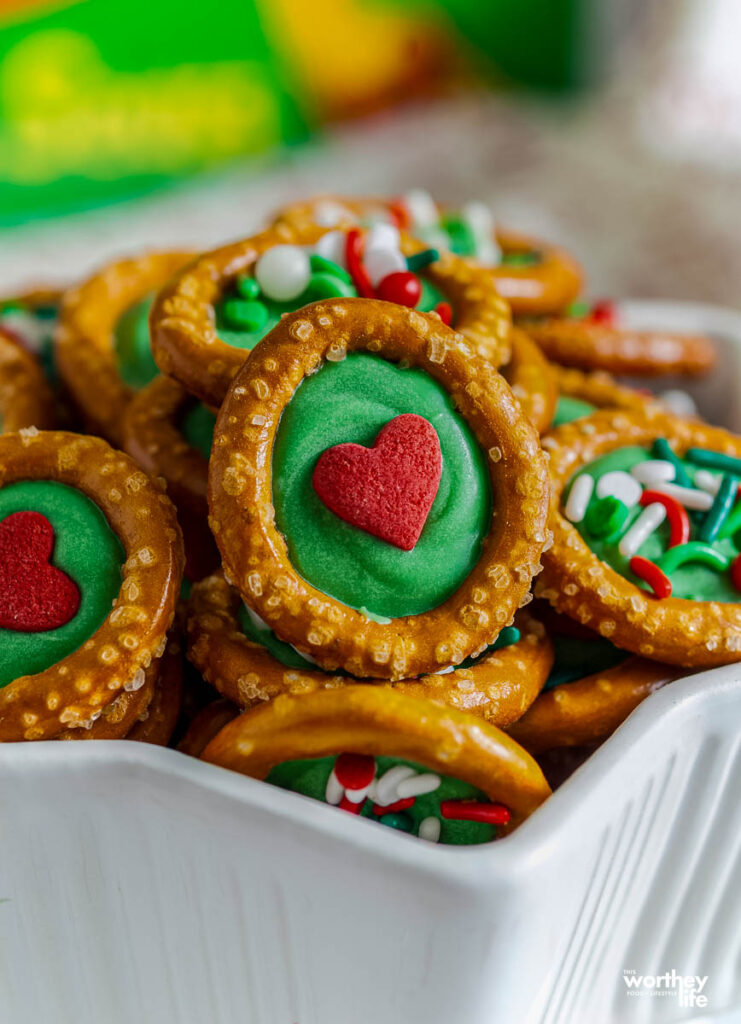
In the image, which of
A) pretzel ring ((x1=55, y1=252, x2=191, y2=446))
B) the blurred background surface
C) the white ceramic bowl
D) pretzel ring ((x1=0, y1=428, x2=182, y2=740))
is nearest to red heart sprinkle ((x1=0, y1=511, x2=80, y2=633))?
pretzel ring ((x1=0, y1=428, x2=182, y2=740))

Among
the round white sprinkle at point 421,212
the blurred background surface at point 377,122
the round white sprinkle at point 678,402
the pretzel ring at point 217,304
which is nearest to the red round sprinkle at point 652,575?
the pretzel ring at point 217,304

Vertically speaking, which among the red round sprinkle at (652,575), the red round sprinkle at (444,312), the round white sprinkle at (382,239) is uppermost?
the round white sprinkle at (382,239)

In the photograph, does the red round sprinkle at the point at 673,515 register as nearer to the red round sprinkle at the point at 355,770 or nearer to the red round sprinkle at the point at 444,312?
the red round sprinkle at the point at 444,312

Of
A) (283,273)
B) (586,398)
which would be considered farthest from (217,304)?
(586,398)

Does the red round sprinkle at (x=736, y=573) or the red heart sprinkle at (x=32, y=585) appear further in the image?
the red round sprinkle at (x=736, y=573)

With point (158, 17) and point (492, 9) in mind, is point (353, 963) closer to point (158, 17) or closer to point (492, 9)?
point (158, 17)

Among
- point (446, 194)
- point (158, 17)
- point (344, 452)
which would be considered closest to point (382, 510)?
point (344, 452)
